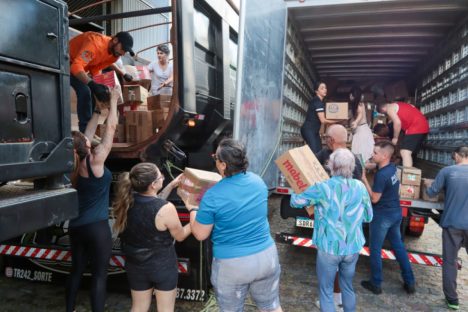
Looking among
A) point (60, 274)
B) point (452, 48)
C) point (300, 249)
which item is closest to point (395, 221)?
point (300, 249)

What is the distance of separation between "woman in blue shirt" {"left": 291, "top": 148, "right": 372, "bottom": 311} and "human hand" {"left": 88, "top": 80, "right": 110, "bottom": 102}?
6.74ft

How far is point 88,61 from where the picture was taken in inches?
→ 135

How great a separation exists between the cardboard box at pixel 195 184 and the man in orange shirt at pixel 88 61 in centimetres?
138

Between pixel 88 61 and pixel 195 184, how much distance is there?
185cm

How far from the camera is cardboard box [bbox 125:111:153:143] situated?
3596mm

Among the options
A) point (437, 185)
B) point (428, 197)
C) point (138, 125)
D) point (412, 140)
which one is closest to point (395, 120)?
point (412, 140)

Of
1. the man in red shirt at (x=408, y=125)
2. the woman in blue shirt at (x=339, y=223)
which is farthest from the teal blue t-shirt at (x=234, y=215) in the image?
the man in red shirt at (x=408, y=125)

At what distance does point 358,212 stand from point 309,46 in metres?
4.17

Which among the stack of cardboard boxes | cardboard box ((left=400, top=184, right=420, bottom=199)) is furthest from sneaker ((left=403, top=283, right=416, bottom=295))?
the stack of cardboard boxes

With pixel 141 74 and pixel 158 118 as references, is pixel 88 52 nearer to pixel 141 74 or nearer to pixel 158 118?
pixel 158 118

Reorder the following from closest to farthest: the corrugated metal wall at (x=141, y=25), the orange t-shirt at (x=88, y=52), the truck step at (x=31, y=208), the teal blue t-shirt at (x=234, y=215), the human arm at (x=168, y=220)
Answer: the truck step at (x=31, y=208), the teal blue t-shirt at (x=234, y=215), the human arm at (x=168, y=220), the orange t-shirt at (x=88, y=52), the corrugated metal wall at (x=141, y=25)

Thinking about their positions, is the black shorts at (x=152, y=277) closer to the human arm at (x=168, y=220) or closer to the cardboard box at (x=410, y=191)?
the human arm at (x=168, y=220)

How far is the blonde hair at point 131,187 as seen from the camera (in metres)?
2.36

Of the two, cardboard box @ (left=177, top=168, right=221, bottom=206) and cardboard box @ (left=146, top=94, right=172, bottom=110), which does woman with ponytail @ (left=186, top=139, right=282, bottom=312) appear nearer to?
cardboard box @ (left=177, top=168, right=221, bottom=206)
